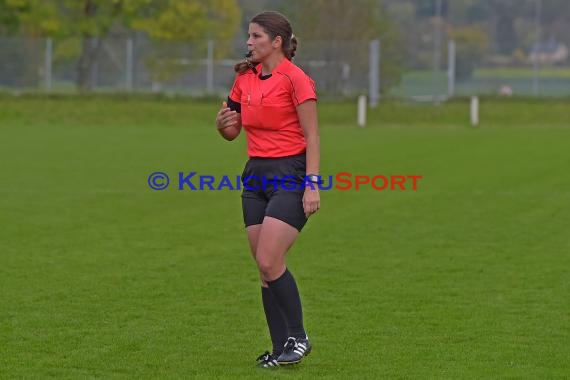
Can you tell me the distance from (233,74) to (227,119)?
37.8 meters

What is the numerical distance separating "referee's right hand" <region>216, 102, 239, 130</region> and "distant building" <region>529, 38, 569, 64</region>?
48.4 metres

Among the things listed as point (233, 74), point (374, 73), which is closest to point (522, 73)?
point (374, 73)

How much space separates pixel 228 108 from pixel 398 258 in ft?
18.3

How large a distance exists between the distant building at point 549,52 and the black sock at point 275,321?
159ft

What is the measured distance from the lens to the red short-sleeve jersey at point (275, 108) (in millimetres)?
7766

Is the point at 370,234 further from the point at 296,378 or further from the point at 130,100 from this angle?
the point at 130,100

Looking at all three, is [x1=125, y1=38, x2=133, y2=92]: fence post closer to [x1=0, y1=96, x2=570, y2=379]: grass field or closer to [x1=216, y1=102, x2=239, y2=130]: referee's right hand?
[x1=0, y1=96, x2=570, y2=379]: grass field

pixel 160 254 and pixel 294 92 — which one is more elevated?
pixel 294 92

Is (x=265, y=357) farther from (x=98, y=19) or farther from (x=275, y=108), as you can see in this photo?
(x=98, y=19)

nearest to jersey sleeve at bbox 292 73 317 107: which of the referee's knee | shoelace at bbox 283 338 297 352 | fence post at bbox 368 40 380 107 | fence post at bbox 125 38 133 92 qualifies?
the referee's knee

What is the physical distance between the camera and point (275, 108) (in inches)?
308

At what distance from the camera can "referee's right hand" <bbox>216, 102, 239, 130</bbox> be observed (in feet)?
26.4

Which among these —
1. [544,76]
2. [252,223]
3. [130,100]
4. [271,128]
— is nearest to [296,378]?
Result: [252,223]

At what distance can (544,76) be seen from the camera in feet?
178
